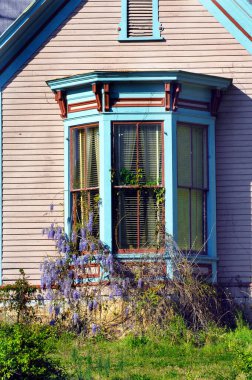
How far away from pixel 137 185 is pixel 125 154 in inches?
22.4

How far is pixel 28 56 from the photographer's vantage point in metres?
19.0

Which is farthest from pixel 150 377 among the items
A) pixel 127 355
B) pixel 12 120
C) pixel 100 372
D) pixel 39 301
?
pixel 12 120

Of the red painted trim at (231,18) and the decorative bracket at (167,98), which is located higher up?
the red painted trim at (231,18)

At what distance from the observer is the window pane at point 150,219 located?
695 inches

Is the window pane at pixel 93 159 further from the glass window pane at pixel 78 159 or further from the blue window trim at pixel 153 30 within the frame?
the blue window trim at pixel 153 30

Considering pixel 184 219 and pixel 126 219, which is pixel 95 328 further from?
pixel 184 219

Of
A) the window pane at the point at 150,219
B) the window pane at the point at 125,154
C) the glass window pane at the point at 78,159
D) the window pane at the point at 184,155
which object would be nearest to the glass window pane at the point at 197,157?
the window pane at the point at 184,155

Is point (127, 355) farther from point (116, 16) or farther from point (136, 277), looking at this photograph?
point (116, 16)

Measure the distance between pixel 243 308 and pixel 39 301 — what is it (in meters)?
3.45

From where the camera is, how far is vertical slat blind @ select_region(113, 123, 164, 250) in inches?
696

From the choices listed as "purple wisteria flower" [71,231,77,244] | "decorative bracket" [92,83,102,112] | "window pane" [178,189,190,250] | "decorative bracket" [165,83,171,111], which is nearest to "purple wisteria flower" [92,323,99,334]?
"purple wisteria flower" [71,231,77,244]

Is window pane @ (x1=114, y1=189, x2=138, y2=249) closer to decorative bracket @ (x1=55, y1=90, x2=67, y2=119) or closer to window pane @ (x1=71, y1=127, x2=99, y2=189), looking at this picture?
window pane @ (x1=71, y1=127, x2=99, y2=189)

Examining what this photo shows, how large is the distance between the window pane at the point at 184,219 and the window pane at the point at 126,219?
0.79 m

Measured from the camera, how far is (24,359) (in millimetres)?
11922
